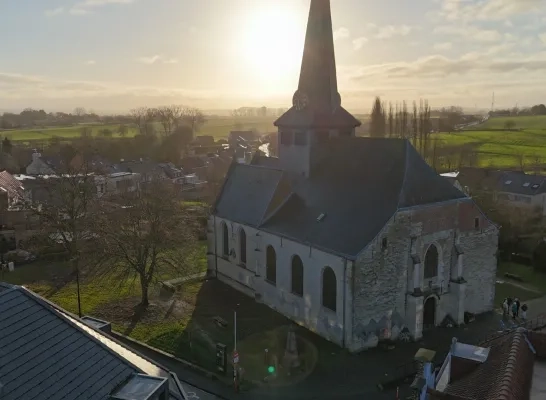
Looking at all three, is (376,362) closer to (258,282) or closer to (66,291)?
(258,282)

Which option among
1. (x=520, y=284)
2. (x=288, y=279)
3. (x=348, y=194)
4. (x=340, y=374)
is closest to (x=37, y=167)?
(x=288, y=279)

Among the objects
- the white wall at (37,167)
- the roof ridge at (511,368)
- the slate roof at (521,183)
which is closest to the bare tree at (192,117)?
the white wall at (37,167)

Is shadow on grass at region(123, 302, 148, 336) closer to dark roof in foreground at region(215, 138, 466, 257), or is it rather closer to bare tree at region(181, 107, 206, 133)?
dark roof in foreground at region(215, 138, 466, 257)

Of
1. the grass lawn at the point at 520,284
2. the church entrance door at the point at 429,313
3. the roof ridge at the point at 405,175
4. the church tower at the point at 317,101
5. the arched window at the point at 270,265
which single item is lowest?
the grass lawn at the point at 520,284

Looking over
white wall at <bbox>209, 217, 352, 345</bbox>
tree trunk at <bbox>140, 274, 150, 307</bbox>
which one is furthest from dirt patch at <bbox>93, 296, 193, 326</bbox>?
white wall at <bbox>209, 217, 352, 345</bbox>

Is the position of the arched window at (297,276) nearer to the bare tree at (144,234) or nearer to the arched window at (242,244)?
the arched window at (242,244)

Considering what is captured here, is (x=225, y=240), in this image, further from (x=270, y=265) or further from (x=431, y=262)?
(x=431, y=262)
